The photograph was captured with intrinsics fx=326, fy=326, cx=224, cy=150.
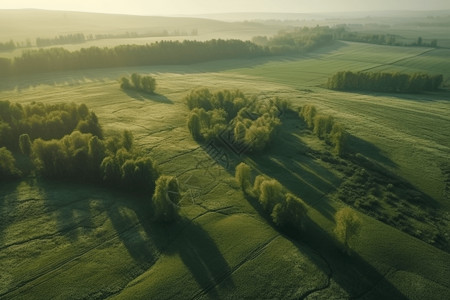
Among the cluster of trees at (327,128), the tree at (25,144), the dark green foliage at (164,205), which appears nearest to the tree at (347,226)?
the dark green foliage at (164,205)

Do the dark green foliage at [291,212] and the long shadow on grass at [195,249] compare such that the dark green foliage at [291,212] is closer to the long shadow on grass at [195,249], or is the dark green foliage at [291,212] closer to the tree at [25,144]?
the long shadow on grass at [195,249]

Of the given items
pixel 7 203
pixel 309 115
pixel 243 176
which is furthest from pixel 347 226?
pixel 309 115

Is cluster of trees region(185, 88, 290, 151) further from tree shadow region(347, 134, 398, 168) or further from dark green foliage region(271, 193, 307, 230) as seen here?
dark green foliage region(271, 193, 307, 230)

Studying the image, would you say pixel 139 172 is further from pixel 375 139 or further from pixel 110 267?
pixel 375 139

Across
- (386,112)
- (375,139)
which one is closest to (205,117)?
(375,139)

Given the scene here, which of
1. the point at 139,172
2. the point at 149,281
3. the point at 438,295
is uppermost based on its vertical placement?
the point at 139,172

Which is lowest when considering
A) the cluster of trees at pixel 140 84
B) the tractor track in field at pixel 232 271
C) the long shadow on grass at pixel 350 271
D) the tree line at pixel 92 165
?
the long shadow on grass at pixel 350 271

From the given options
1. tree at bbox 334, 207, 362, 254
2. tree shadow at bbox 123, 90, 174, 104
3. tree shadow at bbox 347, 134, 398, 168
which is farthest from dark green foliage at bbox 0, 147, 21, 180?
tree shadow at bbox 347, 134, 398, 168
